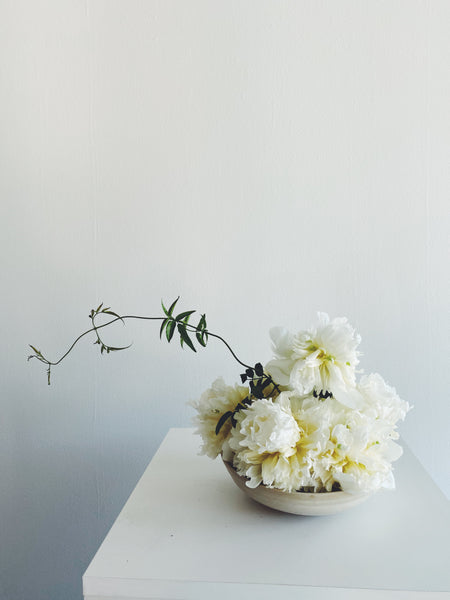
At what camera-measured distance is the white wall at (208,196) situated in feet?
3.62

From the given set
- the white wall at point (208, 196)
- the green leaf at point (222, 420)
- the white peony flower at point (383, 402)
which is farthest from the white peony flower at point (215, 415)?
the white wall at point (208, 196)

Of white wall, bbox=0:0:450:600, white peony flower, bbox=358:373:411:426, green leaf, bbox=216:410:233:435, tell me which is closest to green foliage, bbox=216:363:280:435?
green leaf, bbox=216:410:233:435

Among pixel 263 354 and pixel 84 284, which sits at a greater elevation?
pixel 84 284

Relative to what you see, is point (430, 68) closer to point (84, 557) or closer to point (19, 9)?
point (19, 9)

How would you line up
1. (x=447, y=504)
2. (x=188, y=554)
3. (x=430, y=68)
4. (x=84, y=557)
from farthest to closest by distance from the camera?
1. (x=84, y=557)
2. (x=430, y=68)
3. (x=447, y=504)
4. (x=188, y=554)

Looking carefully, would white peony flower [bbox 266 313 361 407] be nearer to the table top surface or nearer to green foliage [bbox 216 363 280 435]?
green foliage [bbox 216 363 280 435]

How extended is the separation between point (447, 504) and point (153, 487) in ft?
1.43

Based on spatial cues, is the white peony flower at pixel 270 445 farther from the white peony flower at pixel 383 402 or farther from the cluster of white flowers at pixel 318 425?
the white peony flower at pixel 383 402

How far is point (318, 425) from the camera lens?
2.13 ft

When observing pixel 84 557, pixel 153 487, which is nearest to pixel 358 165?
pixel 153 487

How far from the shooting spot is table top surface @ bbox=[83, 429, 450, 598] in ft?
1.91

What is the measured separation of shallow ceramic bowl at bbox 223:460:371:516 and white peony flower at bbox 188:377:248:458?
0.08 m

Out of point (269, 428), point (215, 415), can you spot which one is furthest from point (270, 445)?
point (215, 415)

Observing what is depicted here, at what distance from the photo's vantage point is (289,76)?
111 centimetres
